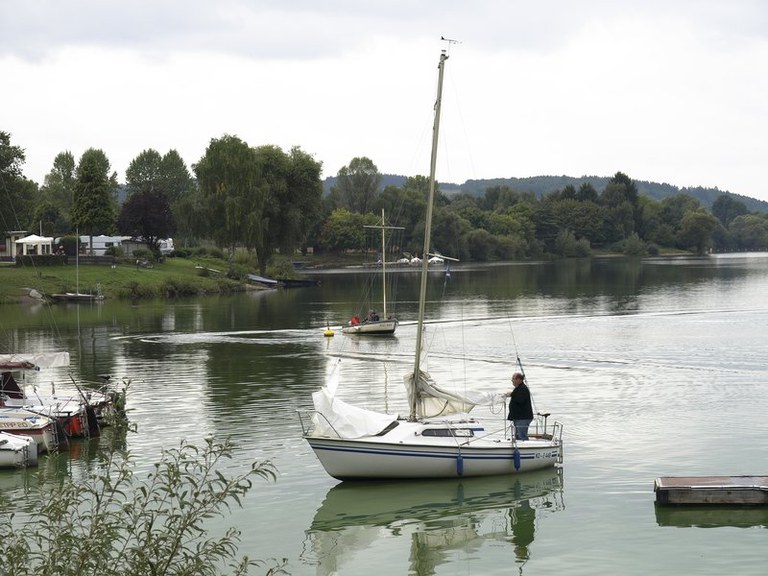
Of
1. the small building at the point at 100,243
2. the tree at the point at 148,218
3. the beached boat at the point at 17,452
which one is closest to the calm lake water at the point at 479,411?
the beached boat at the point at 17,452

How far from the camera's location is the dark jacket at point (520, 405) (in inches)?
1228

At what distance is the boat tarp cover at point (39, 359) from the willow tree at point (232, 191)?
9069cm

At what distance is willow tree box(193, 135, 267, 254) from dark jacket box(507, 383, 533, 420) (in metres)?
103

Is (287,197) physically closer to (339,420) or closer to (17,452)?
(17,452)

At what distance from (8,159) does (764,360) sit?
317 feet

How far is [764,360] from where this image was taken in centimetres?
5816

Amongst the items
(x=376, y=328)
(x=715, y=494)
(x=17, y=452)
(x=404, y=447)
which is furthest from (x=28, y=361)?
(x=376, y=328)

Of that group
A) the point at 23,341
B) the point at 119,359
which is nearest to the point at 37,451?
the point at 119,359

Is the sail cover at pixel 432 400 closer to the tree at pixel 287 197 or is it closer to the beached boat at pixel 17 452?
the beached boat at pixel 17 452

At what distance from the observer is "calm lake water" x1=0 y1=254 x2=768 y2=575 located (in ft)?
84.6

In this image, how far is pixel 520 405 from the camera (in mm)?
31188

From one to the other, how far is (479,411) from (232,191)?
3750 inches

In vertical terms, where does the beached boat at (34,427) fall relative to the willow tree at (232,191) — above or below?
below

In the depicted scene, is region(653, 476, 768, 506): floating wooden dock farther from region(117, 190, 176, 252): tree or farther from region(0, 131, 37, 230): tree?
region(117, 190, 176, 252): tree
